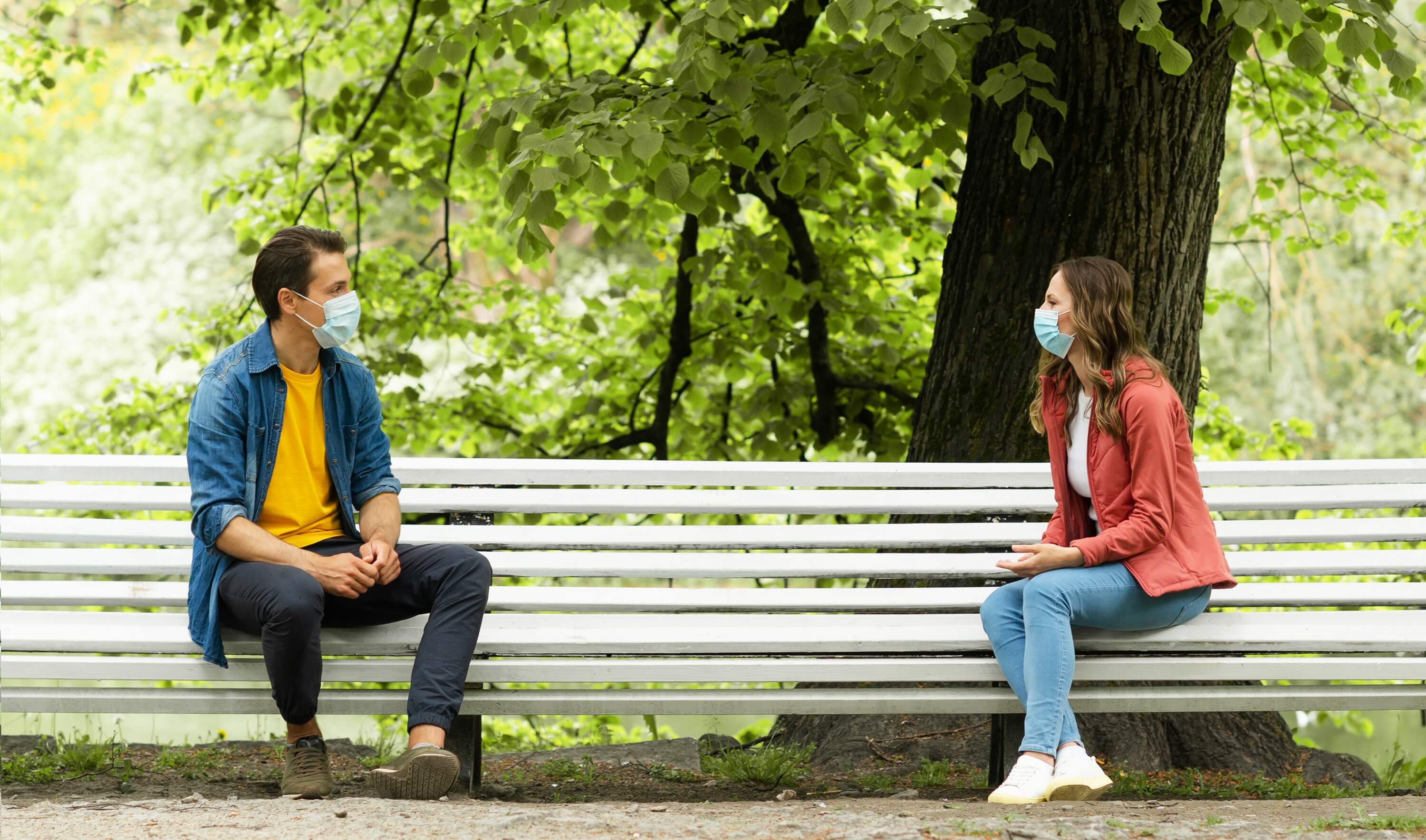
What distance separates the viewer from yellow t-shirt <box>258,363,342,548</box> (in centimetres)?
348

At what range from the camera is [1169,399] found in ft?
11.5

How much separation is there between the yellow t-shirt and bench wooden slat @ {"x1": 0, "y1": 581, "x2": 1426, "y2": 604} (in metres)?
0.34

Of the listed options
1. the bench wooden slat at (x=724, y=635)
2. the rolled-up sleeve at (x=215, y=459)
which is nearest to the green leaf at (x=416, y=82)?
the rolled-up sleeve at (x=215, y=459)

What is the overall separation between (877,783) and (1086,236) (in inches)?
73.8

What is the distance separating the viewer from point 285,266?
3504 millimetres

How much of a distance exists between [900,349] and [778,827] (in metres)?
4.47

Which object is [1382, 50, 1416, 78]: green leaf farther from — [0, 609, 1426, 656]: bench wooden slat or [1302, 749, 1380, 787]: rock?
[1302, 749, 1380, 787]: rock

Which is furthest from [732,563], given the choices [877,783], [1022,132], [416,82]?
[416,82]

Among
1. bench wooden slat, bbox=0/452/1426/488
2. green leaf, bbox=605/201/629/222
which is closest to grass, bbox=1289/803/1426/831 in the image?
bench wooden slat, bbox=0/452/1426/488

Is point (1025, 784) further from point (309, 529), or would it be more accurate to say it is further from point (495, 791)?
point (309, 529)

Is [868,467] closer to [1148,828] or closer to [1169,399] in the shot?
[1169,399]

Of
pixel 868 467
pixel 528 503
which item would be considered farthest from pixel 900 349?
pixel 528 503

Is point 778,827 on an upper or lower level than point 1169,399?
lower

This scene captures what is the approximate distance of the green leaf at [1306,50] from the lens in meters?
3.80
